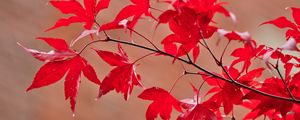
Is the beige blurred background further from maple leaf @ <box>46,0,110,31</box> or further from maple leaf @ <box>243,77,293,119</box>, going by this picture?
maple leaf @ <box>243,77,293,119</box>

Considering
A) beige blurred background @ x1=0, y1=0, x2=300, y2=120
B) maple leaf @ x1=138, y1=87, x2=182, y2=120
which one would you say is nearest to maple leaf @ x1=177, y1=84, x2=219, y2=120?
maple leaf @ x1=138, y1=87, x2=182, y2=120

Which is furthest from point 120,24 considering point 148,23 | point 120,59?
point 148,23

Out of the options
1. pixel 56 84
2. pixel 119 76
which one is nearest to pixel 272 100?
pixel 119 76

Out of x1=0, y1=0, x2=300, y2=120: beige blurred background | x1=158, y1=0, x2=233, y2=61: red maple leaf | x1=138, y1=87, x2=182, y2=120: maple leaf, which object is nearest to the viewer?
x1=158, y1=0, x2=233, y2=61: red maple leaf

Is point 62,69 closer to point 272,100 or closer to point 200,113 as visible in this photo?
point 200,113

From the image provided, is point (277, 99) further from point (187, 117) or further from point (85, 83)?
point (85, 83)
